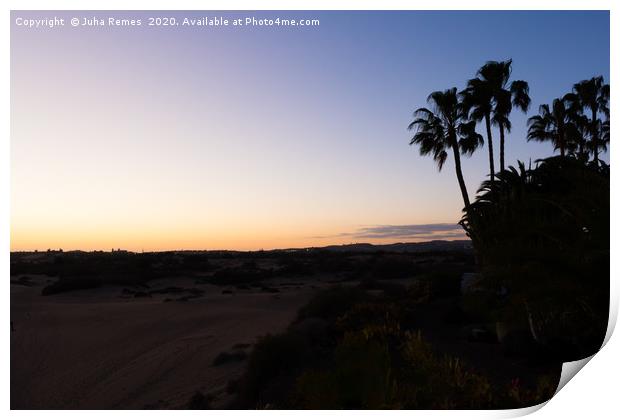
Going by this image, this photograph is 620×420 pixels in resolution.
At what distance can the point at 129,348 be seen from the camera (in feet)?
47.4

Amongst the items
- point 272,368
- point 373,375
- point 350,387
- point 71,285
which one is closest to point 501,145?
point 272,368

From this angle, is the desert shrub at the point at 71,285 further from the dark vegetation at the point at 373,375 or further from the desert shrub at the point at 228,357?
the dark vegetation at the point at 373,375

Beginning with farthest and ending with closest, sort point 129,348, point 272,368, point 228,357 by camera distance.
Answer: point 129,348
point 228,357
point 272,368


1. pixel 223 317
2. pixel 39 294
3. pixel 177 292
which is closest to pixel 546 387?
pixel 223 317

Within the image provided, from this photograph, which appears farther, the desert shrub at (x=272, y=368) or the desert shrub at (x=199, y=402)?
the desert shrub at (x=199, y=402)

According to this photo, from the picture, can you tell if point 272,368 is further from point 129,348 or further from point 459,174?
point 459,174

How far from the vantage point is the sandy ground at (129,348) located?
10.5 metres

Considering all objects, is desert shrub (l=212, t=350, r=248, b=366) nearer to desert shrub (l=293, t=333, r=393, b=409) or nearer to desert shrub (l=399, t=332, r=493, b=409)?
desert shrub (l=293, t=333, r=393, b=409)

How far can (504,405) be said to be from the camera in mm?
7684

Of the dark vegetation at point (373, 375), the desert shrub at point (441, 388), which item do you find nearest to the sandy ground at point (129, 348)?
the dark vegetation at point (373, 375)

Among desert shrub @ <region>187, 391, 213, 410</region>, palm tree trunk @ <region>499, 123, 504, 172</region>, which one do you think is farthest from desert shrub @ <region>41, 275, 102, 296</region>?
palm tree trunk @ <region>499, 123, 504, 172</region>
